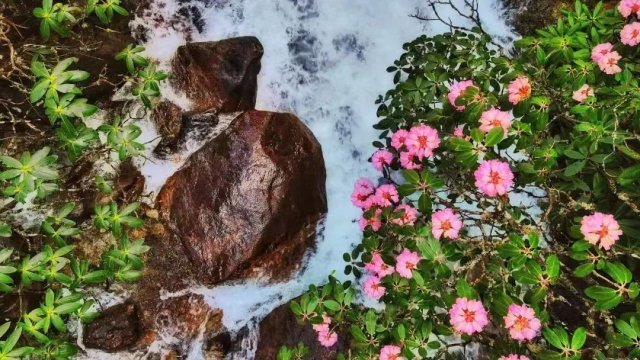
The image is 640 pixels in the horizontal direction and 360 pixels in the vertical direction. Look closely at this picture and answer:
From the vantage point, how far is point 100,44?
366 centimetres

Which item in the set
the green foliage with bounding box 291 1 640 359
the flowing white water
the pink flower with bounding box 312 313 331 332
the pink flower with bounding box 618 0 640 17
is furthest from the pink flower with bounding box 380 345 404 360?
the pink flower with bounding box 618 0 640 17

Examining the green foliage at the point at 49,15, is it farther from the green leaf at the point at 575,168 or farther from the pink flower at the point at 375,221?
the green leaf at the point at 575,168

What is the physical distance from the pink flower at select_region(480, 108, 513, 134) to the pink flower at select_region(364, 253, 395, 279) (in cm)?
93

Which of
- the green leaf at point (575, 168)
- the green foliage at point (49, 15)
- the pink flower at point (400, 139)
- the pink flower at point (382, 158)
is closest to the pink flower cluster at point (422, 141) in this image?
the pink flower at point (400, 139)

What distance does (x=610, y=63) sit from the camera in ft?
8.21

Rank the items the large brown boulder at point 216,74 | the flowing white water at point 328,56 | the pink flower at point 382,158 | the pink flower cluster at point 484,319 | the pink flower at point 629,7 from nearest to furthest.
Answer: the pink flower cluster at point 484,319, the pink flower at point 629,7, the pink flower at point 382,158, the large brown boulder at point 216,74, the flowing white water at point 328,56

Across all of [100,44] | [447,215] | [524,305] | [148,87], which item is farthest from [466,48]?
[100,44]

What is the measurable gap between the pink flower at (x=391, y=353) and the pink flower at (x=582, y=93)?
5.28 feet

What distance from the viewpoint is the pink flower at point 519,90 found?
240 centimetres

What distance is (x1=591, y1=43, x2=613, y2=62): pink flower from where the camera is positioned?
2.52 metres

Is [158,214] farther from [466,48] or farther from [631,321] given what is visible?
[631,321]

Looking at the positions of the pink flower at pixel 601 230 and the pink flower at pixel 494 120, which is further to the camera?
the pink flower at pixel 494 120

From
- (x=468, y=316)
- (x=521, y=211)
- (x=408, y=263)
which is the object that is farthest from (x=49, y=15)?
(x=521, y=211)

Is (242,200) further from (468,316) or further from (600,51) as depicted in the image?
(600,51)
